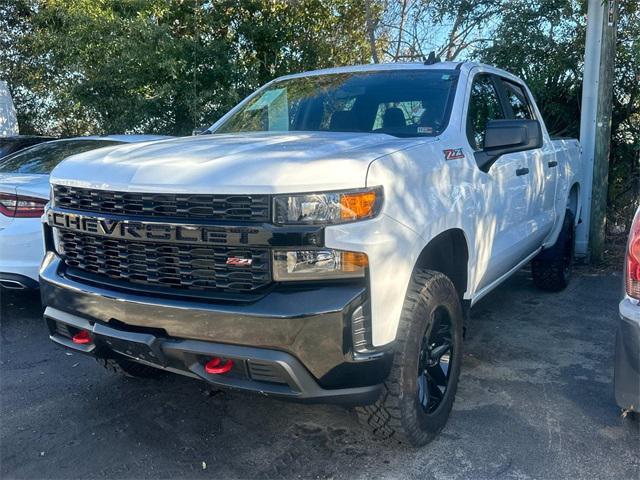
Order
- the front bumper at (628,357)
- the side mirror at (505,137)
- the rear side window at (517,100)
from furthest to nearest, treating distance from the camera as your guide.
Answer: the rear side window at (517,100), the side mirror at (505,137), the front bumper at (628,357)

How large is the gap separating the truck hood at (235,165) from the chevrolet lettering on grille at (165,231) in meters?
0.15

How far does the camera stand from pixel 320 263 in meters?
2.32

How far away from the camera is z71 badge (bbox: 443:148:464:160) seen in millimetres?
3113

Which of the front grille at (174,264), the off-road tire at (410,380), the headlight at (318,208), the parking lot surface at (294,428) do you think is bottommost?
the parking lot surface at (294,428)

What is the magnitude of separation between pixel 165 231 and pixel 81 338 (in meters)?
0.77

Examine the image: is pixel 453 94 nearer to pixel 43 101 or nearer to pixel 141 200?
pixel 141 200

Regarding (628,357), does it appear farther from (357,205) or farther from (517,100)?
(517,100)

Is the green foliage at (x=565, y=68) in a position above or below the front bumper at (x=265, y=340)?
above

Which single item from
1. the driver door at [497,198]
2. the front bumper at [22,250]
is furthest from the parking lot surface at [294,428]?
the driver door at [497,198]

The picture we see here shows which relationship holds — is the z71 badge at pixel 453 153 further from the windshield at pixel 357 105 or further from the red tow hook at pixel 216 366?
the red tow hook at pixel 216 366

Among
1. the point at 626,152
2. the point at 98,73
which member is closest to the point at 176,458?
the point at 626,152

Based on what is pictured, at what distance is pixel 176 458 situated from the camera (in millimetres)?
2857

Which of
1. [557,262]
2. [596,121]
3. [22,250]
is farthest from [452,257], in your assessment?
[596,121]

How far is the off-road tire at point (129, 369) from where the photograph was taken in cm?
353
